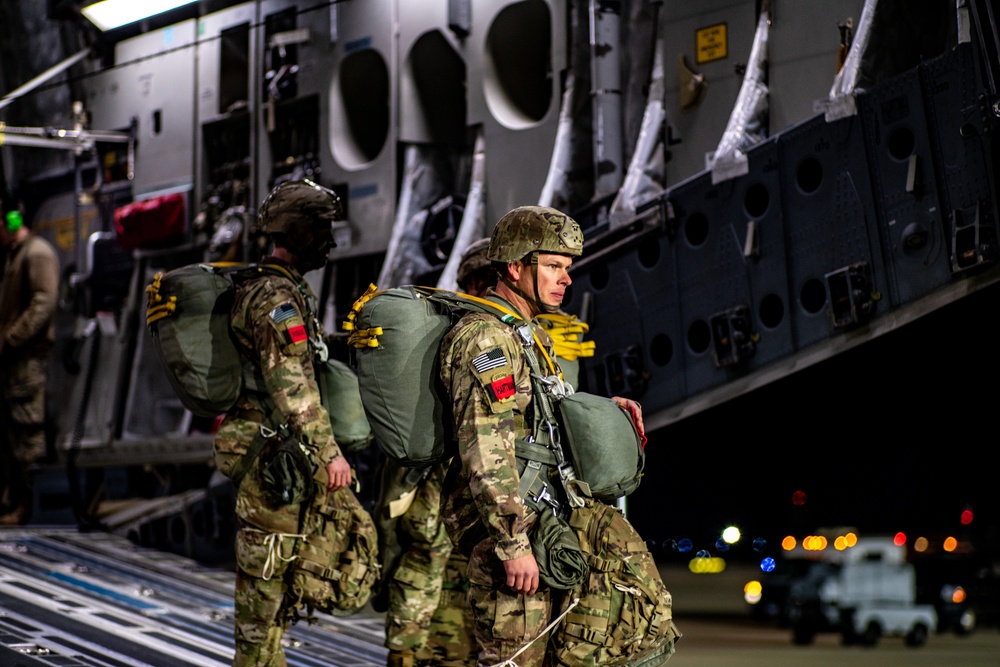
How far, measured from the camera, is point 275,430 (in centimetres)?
397

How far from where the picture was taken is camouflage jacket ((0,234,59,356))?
27.1 feet

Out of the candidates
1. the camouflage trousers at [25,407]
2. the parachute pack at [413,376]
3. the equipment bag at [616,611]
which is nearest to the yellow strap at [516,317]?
the parachute pack at [413,376]

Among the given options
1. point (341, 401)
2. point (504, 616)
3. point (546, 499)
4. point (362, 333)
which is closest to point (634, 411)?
point (546, 499)

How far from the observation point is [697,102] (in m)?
5.46

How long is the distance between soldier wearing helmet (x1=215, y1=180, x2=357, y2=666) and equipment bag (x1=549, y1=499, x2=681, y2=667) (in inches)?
47.1

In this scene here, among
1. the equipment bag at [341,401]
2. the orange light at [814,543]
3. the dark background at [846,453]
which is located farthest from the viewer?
the orange light at [814,543]

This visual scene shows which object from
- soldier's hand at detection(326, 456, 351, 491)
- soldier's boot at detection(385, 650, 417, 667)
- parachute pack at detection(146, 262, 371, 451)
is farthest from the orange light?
parachute pack at detection(146, 262, 371, 451)

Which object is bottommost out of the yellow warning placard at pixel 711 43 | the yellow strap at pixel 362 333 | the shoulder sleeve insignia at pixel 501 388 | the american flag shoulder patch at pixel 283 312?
the shoulder sleeve insignia at pixel 501 388

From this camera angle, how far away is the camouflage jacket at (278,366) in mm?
3826

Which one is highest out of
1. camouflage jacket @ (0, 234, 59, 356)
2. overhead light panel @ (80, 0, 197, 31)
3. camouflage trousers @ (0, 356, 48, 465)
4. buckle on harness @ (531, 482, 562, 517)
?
overhead light panel @ (80, 0, 197, 31)

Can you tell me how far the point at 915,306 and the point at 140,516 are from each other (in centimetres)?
528

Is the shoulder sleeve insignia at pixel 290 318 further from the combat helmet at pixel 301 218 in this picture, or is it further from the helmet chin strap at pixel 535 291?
the helmet chin strap at pixel 535 291

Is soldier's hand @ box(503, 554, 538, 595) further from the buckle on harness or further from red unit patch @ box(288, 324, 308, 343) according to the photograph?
red unit patch @ box(288, 324, 308, 343)

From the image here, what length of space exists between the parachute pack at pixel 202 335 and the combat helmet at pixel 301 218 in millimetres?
115
